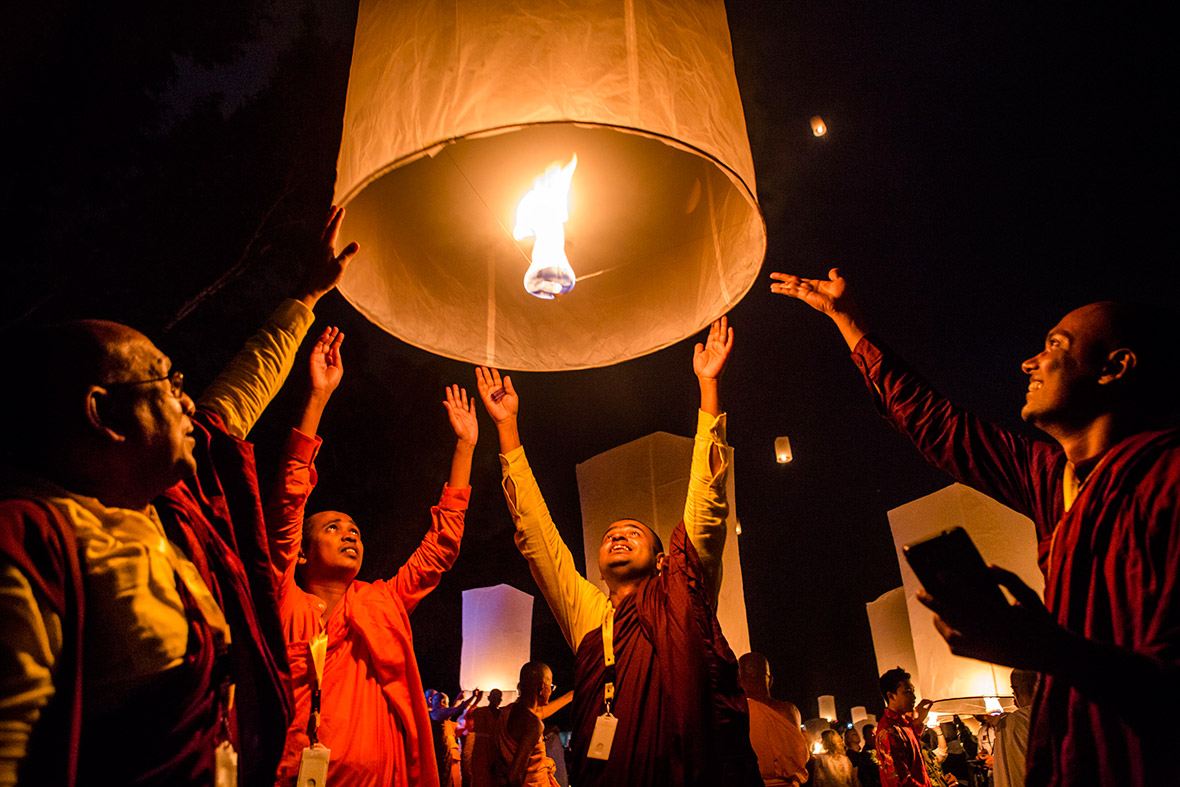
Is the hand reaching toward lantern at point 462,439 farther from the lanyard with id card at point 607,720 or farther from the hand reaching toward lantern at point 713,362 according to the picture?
the hand reaching toward lantern at point 713,362

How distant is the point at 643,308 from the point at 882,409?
3.48 feet

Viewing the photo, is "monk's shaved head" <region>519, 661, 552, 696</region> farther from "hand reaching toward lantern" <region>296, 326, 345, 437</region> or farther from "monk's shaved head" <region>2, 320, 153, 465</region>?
"monk's shaved head" <region>2, 320, 153, 465</region>

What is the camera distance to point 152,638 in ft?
4.40

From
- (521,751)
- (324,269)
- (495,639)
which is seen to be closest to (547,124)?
(324,269)

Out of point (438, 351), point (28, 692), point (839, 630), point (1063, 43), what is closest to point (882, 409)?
point (438, 351)

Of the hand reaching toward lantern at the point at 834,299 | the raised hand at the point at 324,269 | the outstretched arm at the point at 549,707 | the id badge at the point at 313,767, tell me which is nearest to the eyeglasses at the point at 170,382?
the raised hand at the point at 324,269

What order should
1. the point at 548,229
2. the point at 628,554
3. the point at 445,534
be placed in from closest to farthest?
the point at 548,229 → the point at 628,554 → the point at 445,534

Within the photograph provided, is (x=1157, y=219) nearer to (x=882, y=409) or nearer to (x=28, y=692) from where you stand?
(x=882, y=409)

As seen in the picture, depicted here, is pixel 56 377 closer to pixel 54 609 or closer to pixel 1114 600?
pixel 54 609

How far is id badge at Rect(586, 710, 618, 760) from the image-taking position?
2783 mm

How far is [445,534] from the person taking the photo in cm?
371

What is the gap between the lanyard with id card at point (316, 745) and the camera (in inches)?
97.8

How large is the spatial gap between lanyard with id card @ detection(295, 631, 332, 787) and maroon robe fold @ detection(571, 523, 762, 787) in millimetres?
1000

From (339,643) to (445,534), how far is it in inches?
30.4
